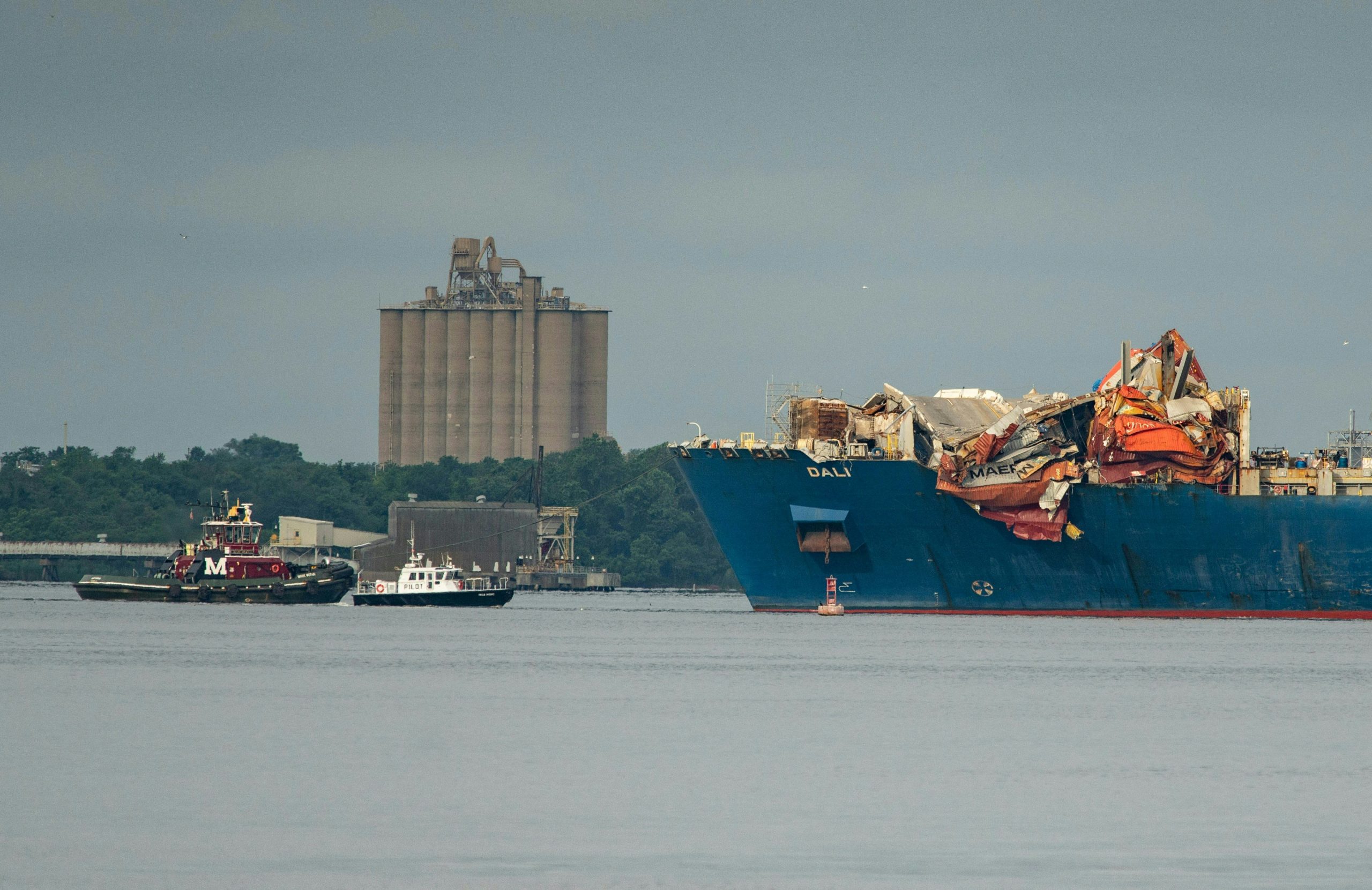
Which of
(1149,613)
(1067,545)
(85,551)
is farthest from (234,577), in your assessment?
(85,551)

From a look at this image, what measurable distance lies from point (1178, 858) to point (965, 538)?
4568 centimetres

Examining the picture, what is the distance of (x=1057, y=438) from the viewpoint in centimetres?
7000

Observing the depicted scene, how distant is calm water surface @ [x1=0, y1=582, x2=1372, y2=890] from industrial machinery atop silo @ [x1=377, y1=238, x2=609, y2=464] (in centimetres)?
12346

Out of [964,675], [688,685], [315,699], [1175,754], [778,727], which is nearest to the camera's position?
[1175,754]

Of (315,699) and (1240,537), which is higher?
(1240,537)

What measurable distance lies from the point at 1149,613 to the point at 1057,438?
24.7 ft

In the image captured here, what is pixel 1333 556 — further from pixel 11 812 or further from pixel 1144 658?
pixel 11 812

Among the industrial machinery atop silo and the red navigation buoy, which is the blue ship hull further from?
the industrial machinery atop silo

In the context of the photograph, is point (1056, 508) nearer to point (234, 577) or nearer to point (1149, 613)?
point (1149, 613)

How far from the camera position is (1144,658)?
58219mm

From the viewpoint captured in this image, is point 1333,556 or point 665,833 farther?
point 1333,556

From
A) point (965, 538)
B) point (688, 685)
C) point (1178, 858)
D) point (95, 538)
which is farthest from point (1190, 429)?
point (95, 538)

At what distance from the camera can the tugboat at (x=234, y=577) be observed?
303ft

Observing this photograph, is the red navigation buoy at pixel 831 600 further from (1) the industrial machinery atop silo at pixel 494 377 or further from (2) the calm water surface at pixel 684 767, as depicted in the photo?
(1) the industrial machinery atop silo at pixel 494 377
